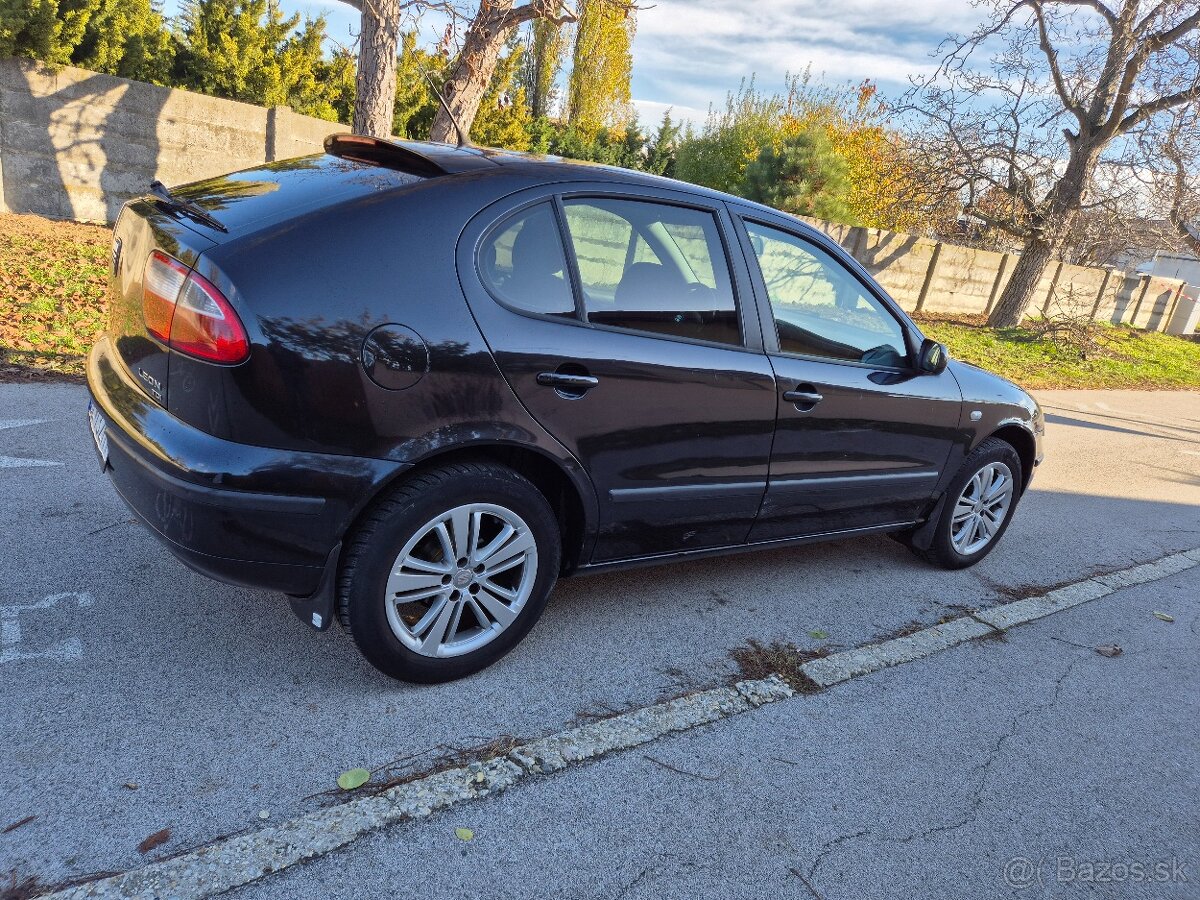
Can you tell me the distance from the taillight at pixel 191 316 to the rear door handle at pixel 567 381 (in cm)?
90

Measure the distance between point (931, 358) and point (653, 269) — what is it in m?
1.57

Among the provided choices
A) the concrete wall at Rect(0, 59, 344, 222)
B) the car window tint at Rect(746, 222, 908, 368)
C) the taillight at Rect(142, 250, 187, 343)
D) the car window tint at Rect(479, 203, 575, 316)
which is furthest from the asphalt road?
the concrete wall at Rect(0, 59, 344, 222)

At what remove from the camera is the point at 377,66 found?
8664 millimetres

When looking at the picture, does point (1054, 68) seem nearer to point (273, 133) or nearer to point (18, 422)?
point (273, 133)

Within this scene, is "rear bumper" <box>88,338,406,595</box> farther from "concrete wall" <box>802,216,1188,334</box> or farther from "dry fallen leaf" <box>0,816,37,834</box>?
"concrete wall" <box>802,216,1188,334</box>

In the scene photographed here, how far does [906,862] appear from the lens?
2.35 metres

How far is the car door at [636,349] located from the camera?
2.74m

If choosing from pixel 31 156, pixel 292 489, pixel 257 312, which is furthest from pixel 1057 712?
pixel 31 156

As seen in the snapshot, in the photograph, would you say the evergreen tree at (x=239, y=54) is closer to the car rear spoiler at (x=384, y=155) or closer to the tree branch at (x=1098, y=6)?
the car rear spoiler at (x=384, y=155)

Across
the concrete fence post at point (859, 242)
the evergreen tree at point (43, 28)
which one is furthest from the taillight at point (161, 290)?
the concrete fence post at point (859, 242)

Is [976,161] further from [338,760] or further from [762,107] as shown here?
[338,760]

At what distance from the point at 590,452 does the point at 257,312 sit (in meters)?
1.15

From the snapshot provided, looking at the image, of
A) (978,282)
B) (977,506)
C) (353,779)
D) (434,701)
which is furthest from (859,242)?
(353,779)

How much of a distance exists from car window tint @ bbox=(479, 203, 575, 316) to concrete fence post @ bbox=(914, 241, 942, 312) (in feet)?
52.2
